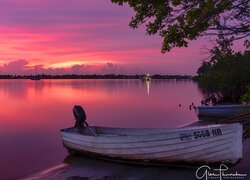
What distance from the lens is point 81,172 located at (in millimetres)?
15617

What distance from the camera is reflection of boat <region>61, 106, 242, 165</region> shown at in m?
12.3

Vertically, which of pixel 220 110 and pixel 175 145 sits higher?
pixel 175 145

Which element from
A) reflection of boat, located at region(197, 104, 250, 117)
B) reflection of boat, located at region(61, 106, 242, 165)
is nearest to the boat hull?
reflection of boat, located at region(61, 106, 242, 165)

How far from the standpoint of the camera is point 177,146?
44.0 ft

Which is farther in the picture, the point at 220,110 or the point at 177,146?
the point at 220,110

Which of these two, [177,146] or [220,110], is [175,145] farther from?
[220,110]

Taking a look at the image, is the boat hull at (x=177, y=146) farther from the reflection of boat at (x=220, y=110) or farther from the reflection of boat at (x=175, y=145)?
the reflection of boat at (x=220, y=110)

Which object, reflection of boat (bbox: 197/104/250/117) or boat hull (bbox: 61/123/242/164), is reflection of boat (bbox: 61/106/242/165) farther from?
reflection of boat (bbox: 197/104/250/117)

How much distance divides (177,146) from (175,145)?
3.6 inches

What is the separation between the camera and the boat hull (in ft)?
40.2

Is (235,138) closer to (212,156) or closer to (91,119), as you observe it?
(212,156)

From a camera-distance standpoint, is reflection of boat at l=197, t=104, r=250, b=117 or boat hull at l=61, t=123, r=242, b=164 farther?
reflection of boat at l=197, t=104, r=250, b=117

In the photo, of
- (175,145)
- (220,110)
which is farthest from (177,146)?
(220,110)

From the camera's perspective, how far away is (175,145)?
1345cm
